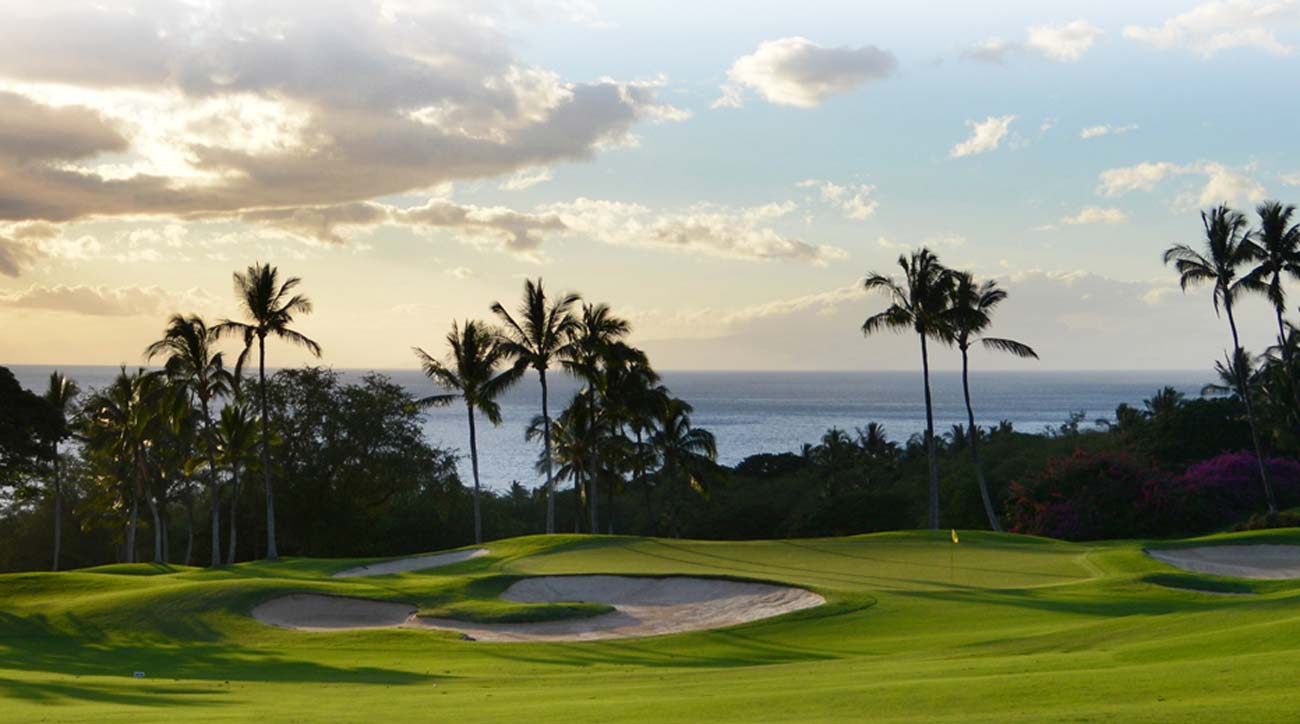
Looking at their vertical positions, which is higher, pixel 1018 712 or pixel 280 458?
pixel 280 458

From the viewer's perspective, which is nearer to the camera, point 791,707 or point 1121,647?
point 791,707

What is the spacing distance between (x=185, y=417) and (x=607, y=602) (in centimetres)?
3472

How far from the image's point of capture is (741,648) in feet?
69.2

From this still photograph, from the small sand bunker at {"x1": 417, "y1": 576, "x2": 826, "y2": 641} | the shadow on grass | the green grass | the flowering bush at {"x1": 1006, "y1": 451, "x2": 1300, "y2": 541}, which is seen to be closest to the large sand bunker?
the small sand bunker at {"x1": 417, "y1": 576, "x2": 826, "y2": 641}

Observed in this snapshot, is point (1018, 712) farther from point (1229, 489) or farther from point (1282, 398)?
point (1282, 398)

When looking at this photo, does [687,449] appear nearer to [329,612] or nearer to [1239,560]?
[1239,560]

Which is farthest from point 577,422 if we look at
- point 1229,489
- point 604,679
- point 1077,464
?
point 604,679

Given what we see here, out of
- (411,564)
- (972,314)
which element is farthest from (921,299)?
(411,564)

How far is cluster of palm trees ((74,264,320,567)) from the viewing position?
4431 centimetres

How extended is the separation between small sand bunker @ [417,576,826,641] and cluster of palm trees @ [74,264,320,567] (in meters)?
20.6

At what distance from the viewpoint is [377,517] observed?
64438 mm

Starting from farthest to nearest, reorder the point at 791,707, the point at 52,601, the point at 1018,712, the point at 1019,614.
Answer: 1. the point at 52,601
2. the point at 1019,614
3. the point at 791,707
4. the point at 1018,712

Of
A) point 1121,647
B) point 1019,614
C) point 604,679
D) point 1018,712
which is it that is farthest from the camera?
point 1019,614

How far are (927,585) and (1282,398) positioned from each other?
4412 centimetres
